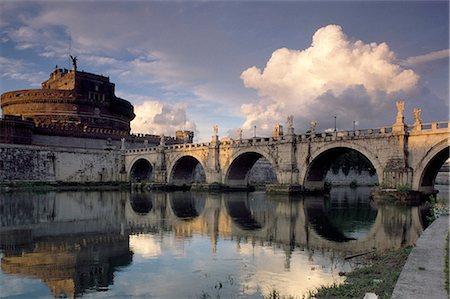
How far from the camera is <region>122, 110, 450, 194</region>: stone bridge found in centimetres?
2827

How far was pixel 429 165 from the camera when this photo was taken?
93.5 feet

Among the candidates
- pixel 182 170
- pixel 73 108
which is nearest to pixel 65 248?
pixel 182 170

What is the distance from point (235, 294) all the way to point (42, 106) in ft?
185

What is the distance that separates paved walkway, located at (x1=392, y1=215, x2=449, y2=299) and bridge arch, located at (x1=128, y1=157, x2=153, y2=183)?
161 ft

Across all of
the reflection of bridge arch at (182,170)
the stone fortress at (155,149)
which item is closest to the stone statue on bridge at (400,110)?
the stone fortress at (155,149)

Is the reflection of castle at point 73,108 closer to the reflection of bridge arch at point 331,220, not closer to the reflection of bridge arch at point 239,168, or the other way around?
the reflection of bridge arch at point 239,168

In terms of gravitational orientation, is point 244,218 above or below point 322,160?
below

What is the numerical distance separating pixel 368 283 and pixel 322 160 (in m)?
29.4

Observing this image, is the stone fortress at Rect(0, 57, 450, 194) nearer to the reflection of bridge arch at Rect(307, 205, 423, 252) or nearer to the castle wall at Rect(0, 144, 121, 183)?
the castle wall at Rect(0, 144, 121, 183)

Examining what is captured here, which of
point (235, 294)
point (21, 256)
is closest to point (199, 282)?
point (235, 294)

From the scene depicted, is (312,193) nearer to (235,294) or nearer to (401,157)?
(401,157)

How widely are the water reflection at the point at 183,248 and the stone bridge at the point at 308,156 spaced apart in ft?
19.0

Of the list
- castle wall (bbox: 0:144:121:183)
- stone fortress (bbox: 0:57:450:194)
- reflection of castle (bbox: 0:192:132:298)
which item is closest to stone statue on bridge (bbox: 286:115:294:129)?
stone fortress (bbox: 0:57:450:194)

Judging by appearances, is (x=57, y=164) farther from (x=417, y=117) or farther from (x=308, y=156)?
(x=417, y=117)
